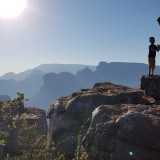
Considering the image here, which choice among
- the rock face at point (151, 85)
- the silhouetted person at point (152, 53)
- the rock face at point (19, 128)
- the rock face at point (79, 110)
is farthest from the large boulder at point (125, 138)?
the rock face at point (19, 128)

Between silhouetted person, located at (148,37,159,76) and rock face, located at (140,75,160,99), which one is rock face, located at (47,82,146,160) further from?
silhouetted person, located at (148,37,159,76)

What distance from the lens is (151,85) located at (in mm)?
14195

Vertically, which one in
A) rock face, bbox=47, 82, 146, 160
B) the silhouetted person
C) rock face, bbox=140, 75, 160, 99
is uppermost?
the silhouetted person

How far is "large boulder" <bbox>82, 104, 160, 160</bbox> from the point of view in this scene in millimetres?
7438

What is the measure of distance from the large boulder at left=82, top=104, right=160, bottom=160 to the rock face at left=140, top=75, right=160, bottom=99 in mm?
5143

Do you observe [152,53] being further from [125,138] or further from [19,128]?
[19,128]

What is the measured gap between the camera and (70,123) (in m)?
13.7

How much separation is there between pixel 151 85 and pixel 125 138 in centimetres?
748

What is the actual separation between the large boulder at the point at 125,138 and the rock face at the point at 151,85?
514 cm

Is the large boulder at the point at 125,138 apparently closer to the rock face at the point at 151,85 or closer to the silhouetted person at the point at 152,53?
the rock face at the point at 151,85

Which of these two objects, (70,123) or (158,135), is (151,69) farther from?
(158,135)

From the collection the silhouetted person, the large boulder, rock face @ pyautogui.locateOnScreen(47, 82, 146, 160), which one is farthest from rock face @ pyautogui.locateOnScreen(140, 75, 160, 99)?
the large boulder

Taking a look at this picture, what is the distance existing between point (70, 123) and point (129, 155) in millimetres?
6796

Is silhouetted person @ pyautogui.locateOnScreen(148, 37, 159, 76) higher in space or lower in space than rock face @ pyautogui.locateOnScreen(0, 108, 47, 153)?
higher
